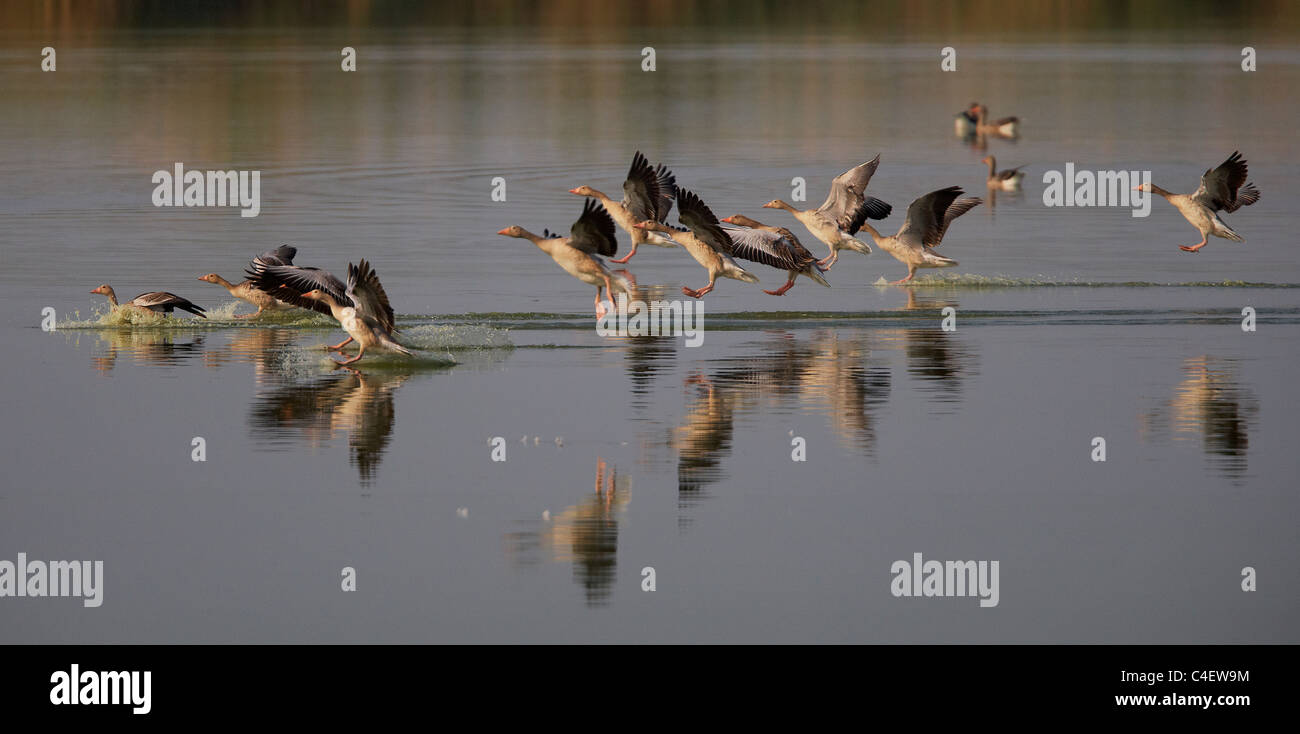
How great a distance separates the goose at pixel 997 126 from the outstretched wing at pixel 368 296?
32.7 meters

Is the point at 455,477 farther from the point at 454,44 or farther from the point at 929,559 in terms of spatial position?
the point at 454,44

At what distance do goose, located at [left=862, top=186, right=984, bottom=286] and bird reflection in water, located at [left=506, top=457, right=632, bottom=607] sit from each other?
1074 cm

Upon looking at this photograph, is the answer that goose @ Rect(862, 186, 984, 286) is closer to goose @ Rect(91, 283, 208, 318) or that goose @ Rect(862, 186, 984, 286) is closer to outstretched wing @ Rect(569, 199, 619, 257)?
outstretched wing @ Rect(569, 199, 619, 257)

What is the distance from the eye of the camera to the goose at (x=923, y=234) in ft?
75.8

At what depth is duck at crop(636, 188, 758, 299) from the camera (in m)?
20.6

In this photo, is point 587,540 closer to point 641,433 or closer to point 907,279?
point 641,433

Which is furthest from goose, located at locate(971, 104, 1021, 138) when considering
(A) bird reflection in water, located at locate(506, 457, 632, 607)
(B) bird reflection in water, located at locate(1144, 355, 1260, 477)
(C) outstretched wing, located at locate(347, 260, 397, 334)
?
(A) bird reflection in water, located at locate(506, 457, 632, 607)

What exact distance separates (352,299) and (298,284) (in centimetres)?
89

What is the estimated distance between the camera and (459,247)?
2684 cm

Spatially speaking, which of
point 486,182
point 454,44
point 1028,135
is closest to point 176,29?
point 454,44

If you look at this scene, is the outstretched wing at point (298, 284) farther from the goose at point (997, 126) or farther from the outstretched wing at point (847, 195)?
the goose at point (997, 126)

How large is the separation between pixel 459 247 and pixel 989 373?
35.7 ft

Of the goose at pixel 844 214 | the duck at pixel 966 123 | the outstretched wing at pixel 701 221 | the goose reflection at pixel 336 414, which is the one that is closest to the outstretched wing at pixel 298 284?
the goose reflection at pixel 336 414

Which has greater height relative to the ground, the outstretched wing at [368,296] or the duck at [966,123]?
the duck at [966,123]
